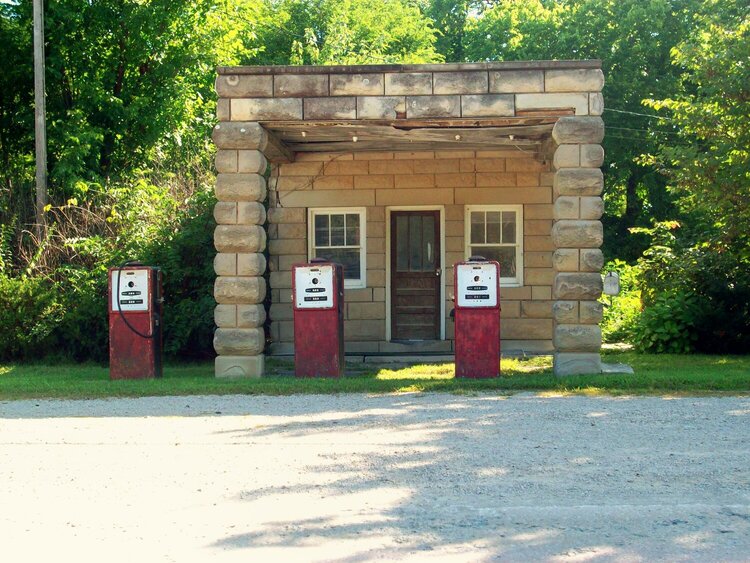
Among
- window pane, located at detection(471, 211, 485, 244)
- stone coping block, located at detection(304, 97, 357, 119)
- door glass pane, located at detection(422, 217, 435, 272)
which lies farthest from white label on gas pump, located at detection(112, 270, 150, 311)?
window pane, located at detection(471, 211, 485, 244)

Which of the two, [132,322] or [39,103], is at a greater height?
[39,103]

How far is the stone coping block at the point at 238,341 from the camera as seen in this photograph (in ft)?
39.4

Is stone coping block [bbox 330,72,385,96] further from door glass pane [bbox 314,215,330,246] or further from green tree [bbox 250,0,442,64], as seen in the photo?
green tree [bbox 250,0,442,64]

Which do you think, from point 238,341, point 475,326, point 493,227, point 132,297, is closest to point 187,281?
point 132,297

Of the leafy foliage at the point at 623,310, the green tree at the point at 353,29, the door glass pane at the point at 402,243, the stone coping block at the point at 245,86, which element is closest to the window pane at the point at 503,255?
the door glass pane at the point at 402,243

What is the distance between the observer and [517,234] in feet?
50.1

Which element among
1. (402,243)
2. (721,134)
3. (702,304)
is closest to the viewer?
(721,134)

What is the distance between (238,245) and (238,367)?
62.4 inches

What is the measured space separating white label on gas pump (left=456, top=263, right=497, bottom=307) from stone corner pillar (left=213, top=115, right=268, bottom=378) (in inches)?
104

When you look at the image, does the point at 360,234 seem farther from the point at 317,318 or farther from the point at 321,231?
the point at 317,318

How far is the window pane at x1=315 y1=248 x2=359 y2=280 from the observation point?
50.9ft

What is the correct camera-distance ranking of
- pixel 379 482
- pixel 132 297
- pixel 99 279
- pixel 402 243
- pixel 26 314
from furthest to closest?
pixel 402 243
pixel 99 279
pixel 26 314
pixel 132 297
pixel 379 482

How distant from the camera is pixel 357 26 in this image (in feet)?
116

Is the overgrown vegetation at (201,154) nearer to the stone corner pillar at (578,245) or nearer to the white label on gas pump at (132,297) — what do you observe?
the white label on gas pump at (132,297)
